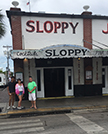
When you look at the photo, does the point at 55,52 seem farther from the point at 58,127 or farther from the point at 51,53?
the point at 58,127

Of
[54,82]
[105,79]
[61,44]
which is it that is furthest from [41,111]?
[105,79]

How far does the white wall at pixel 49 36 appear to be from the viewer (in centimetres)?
980

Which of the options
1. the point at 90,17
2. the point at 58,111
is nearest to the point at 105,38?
the point at 90,17

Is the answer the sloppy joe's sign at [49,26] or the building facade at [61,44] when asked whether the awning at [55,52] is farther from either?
the sloppy joe's sign at [49,26]

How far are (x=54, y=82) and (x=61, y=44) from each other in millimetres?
2909

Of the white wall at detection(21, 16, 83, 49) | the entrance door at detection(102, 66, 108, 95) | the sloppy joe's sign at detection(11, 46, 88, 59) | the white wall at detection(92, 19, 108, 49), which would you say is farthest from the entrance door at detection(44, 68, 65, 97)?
the white wall at detection(92, 19, 108, 49)

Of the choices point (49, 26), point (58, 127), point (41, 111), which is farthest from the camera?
point (49, 26)

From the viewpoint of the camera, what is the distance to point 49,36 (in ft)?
33.3

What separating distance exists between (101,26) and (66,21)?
2.80 m

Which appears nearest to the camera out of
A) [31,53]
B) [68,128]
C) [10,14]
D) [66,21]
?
[68,128]

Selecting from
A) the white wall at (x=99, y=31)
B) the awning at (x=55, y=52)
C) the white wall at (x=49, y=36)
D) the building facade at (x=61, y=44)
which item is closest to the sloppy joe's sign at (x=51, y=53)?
the awning at (x=55, y=52)

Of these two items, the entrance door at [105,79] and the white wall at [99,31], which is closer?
the white wall at [99,31]

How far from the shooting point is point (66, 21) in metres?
10.3

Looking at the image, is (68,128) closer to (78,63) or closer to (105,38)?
(78,63)
